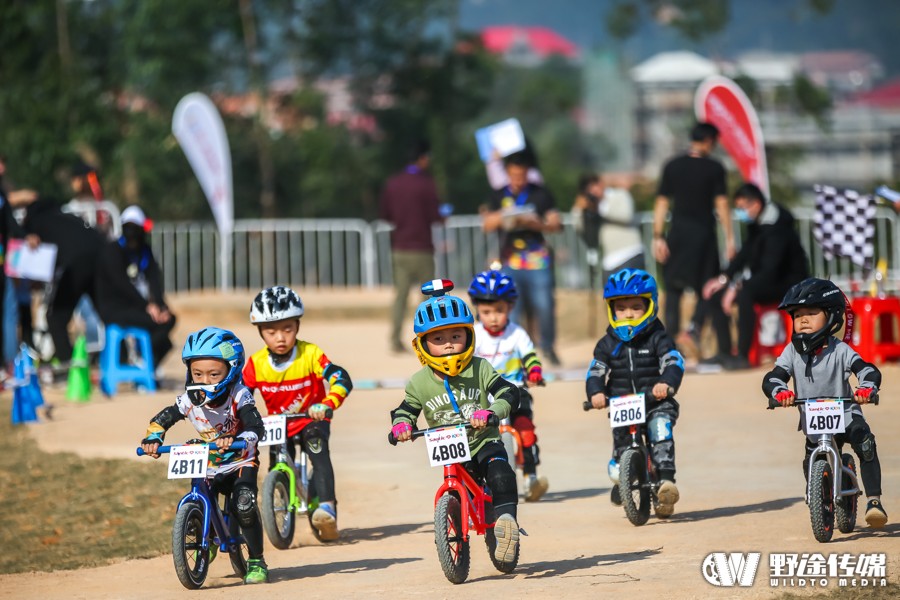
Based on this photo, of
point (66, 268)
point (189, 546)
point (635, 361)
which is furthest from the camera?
point (66, 268)

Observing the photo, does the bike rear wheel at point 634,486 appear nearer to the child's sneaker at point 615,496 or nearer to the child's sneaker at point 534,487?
the child's sneaker at point 615,496

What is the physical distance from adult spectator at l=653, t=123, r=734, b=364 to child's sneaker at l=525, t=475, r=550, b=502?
621cm

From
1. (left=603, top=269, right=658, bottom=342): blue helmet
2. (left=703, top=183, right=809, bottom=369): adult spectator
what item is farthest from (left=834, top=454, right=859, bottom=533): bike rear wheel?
(left=703, top=183, right=809, bottom=369): adult spectator

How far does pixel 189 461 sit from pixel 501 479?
5.00ft

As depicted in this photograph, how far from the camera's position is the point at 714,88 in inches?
830

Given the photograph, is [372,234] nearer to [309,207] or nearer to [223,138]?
[223,138]

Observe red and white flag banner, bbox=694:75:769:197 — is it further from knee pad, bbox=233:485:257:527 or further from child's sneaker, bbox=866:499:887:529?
knee pad, bbox=233:485:257:527

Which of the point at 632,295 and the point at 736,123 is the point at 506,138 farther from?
the point at 632,295

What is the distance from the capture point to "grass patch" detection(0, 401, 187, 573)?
10203mm

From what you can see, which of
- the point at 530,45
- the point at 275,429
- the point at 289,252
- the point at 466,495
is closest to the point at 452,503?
the point at 466,495

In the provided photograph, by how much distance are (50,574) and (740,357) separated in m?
8.94

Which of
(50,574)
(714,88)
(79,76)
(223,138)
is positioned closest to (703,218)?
(714,88)

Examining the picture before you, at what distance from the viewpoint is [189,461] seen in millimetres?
8438
